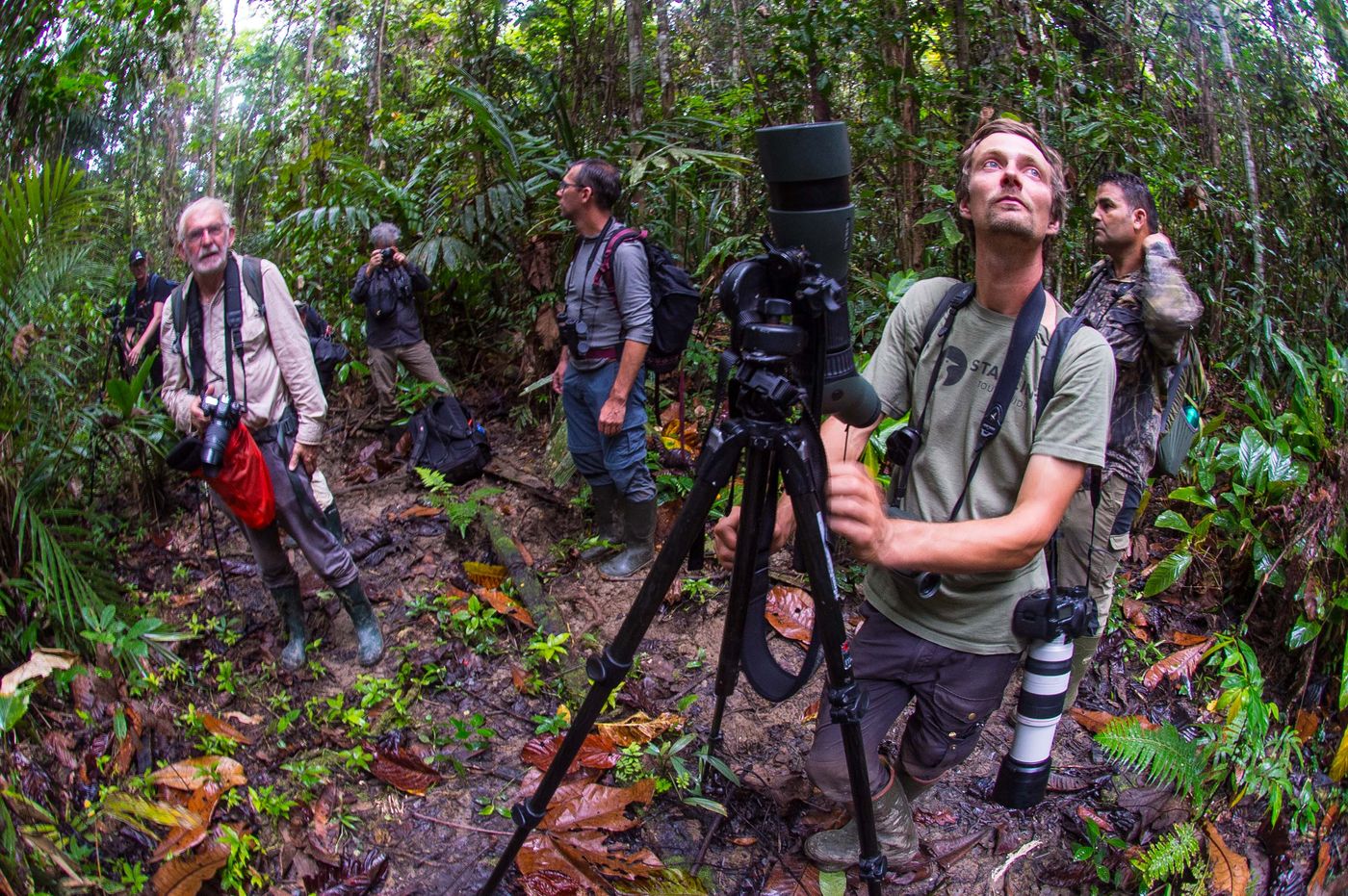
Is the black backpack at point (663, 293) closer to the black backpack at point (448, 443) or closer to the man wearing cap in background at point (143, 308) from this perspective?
the black backpack at point (448, 443)

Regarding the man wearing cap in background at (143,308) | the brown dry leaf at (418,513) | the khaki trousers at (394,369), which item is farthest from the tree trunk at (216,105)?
the brown dry leaf at (418,513)

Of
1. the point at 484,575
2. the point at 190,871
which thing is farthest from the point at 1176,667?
the point at 190,871

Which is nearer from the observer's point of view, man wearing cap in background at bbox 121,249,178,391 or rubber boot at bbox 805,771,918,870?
rubber boot at bbox 805,771,918,870

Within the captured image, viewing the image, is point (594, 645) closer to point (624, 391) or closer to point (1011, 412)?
point (624, 391)

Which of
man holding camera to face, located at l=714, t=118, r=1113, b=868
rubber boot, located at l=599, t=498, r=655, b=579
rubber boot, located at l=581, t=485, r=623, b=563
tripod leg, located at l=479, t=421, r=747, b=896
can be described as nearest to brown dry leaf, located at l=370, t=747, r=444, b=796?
tripod leg, located at l=479, t=421, r=747, b=896

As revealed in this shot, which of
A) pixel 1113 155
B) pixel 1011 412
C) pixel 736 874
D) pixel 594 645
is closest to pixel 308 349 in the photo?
pixel 594 645

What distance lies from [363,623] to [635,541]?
4.80 feet

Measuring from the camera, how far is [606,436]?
4.54m

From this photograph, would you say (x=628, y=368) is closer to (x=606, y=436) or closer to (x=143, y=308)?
(x=606, y=436)

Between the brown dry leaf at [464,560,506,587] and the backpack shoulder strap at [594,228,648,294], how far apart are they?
1.55 m

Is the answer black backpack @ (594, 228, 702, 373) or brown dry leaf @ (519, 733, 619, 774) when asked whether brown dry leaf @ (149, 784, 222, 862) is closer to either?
brown dry leaf @ (519, 733, 619, 774)

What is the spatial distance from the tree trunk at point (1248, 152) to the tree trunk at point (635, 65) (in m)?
4.25

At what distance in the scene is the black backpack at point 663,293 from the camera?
14.5 ft

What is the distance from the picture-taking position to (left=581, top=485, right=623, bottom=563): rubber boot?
16.0ft
